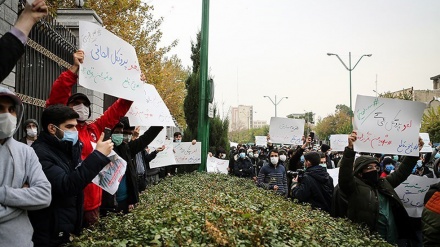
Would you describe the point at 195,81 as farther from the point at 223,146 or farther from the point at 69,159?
the point at 69,159

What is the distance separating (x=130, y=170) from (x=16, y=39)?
315cm

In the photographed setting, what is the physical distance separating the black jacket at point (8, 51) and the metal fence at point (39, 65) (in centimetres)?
352

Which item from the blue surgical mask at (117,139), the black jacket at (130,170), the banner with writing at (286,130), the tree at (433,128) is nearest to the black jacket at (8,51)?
the black jacket at (130,170)

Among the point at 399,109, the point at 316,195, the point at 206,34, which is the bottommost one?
the point at 316,195

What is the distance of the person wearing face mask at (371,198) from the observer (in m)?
5.16

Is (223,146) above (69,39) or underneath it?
underneath

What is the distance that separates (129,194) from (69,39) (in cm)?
371

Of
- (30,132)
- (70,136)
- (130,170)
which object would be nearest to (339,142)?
(130,170)

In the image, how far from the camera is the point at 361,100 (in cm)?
567

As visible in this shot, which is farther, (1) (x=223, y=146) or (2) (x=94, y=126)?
(1) (x=223, y=146)

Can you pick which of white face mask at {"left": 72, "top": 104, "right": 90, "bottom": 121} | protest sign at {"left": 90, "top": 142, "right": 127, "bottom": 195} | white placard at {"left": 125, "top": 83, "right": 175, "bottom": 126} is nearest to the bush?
protest sign at {"left": 90, "top": 142, "right": 127, "bottom": 195}

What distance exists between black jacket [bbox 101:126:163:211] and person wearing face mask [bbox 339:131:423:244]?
2581 mm

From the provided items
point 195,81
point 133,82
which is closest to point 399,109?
point 133,82

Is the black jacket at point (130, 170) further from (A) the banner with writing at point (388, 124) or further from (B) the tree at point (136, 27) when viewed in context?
(B) the tree at point (136, 27)
